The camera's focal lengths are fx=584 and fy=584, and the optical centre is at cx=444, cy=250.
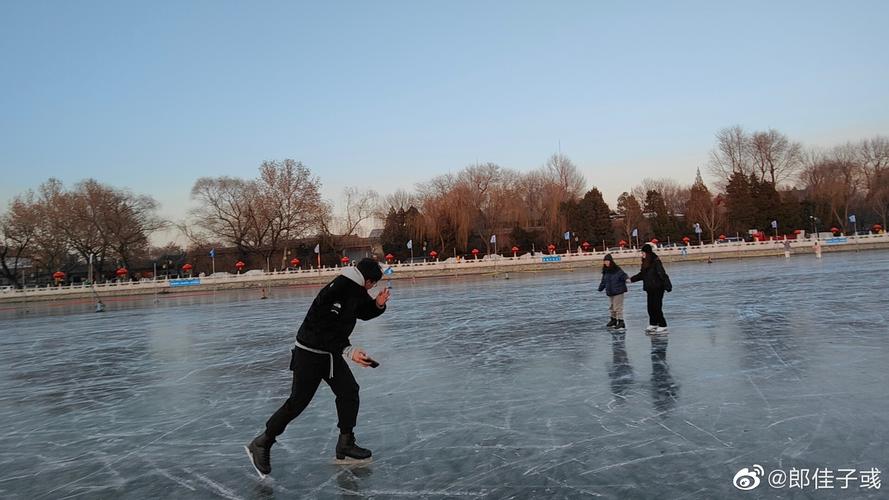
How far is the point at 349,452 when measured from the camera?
439 cm

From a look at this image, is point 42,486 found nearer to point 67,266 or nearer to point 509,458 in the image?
point 509,458

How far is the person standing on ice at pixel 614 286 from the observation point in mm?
10359

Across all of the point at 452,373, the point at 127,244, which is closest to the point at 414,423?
the point at 452,373

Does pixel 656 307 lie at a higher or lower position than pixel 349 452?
higher

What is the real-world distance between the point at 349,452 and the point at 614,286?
7.12 metres

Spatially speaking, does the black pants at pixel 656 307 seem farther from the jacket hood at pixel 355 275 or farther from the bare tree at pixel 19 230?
the bare tree at pixel 19 230

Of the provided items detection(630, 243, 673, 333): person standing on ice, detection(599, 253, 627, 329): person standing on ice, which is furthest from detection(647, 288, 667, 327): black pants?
detection(599, 253, 627, 329): person standing on ice

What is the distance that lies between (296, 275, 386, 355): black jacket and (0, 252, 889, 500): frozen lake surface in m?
0.97

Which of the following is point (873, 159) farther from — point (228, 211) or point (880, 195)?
point (228, 211)

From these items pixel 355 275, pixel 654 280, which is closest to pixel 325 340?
pixel 355 275

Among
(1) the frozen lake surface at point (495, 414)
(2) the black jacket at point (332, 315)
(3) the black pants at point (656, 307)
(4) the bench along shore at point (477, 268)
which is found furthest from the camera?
(4) the bench along shore at point (477, 268)

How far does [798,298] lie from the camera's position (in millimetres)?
13836

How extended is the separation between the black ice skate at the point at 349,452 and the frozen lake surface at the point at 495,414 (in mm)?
115

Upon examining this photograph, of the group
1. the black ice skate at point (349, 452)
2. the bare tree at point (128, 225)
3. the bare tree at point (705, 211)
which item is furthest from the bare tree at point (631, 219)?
the black ice skate at point (349, 452)
